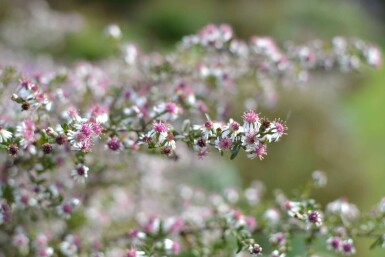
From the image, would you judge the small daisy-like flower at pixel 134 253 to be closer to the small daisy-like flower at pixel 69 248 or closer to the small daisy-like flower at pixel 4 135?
the small daisy-like flower at pixel 69 248

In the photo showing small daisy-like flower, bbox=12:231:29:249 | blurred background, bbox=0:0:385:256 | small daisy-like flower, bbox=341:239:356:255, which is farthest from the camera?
blurred background, bbox=0:0:385:256

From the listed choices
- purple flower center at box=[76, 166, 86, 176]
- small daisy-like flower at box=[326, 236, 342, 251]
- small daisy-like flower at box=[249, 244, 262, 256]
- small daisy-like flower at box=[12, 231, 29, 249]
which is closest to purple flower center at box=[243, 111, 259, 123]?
small daisy-like flower at box=[249, 244, 262, 256]

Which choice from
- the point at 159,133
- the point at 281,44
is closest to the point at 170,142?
the point at 159,133

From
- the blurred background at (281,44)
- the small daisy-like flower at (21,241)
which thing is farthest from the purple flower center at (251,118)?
the small daisy-like flower at (21,241)

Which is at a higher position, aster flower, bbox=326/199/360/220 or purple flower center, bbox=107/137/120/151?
aster flower, bbox=326/199/360/220

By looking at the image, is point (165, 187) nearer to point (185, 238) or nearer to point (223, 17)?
point (185, 238)

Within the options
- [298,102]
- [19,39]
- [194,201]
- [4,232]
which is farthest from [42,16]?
[4,232]

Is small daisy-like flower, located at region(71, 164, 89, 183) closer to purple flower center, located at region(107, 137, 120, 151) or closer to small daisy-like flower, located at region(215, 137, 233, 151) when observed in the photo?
purple flower center, located at region(107, 137, 120, 151)

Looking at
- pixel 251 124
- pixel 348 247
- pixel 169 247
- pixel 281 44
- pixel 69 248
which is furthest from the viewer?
pixel 281 44

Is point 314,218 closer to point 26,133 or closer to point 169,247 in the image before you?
point 169,247
